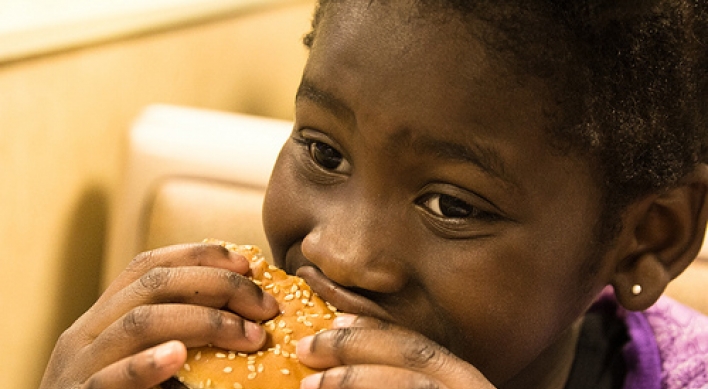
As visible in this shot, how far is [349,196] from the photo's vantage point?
1183 millimetres

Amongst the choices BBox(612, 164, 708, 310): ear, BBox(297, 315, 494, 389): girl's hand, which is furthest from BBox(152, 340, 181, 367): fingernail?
BBox(612, 164, 708, 310): ear

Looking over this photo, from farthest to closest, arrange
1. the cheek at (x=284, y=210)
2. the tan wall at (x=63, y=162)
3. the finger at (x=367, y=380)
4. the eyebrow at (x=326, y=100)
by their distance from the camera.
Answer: the tan wall at (x=63, y=162) < the cheek at (x=284, y=210) < the eyebrow at (x=326, y=100) < the finger at (x=367, y=380)

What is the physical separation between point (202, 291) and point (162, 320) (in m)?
0.06

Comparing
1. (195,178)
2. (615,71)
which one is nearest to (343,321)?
(615,71)

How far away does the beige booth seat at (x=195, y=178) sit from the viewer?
200cm

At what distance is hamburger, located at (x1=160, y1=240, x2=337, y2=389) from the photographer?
3.53 feet

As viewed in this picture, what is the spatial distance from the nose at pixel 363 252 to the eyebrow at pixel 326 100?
0.43 ft

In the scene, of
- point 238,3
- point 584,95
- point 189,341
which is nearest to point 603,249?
point 584,95

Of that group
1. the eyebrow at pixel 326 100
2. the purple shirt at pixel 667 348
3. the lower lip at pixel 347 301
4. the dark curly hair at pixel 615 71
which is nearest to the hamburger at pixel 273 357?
the lower lip at pixel 347 301

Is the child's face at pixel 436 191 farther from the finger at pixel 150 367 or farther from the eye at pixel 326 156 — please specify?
the finger at pixel 150 367

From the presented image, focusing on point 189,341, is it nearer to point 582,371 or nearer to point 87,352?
point 87,352

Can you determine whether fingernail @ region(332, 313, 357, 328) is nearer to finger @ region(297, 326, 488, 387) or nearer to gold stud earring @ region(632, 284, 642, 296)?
finger @ region(297, 326, 488, 387)

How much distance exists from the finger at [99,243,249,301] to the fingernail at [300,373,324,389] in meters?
0.22

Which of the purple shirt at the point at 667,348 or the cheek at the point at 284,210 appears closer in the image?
the cheek at the point at 284,210
